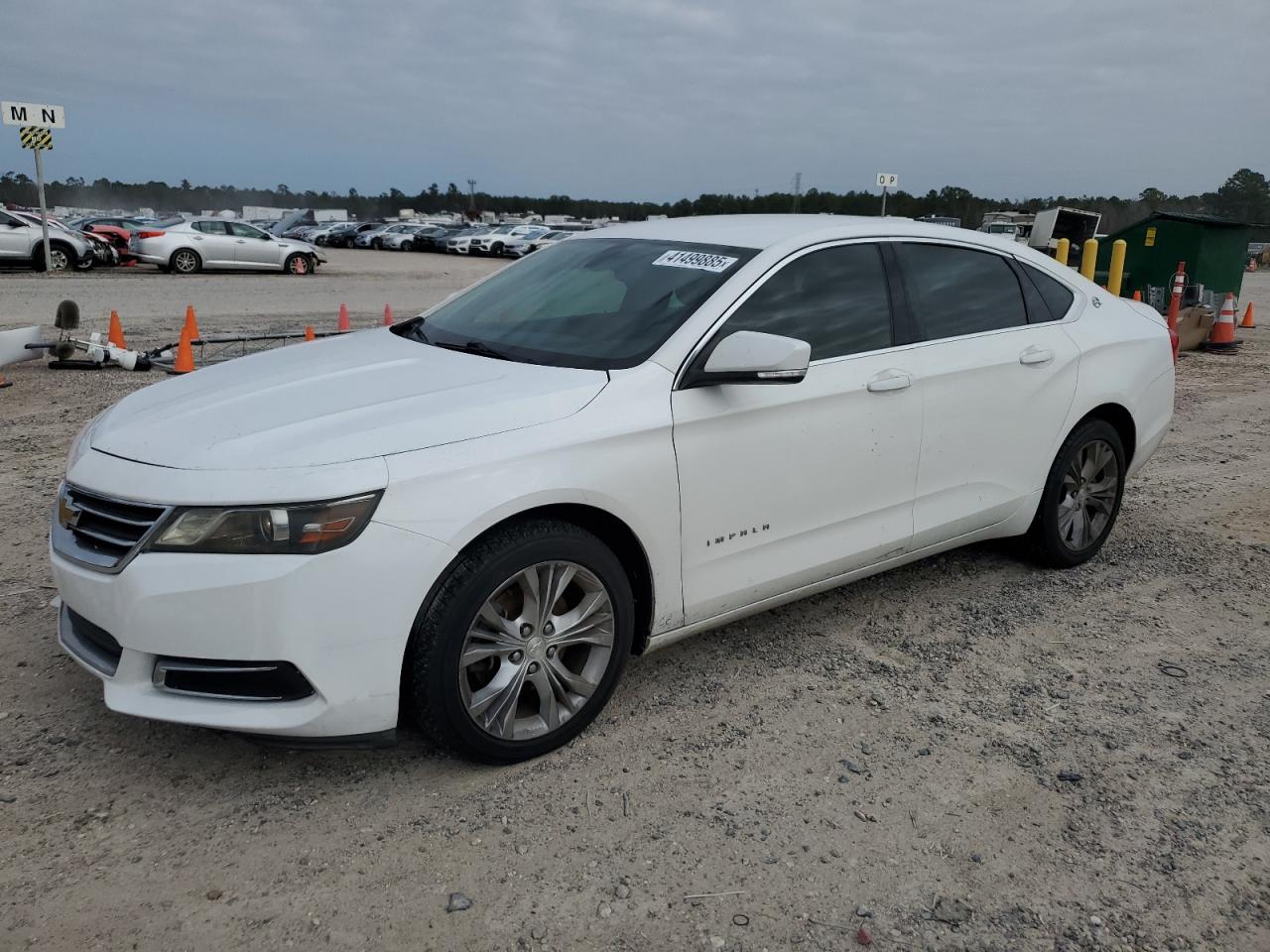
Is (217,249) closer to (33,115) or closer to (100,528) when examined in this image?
(33,115)

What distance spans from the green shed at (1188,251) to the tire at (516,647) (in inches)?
545

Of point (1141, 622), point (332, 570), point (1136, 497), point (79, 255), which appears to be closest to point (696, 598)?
point (332, 570)

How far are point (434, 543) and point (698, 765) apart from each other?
1.15 meters

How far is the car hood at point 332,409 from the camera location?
2.89 metres

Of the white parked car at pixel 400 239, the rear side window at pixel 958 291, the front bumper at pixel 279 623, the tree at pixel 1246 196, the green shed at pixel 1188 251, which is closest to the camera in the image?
the front bumper at pixel 279 623

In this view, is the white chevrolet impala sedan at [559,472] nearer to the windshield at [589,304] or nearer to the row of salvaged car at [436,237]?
the windshield at [589,304]

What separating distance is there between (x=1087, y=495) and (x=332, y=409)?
3.66 metres

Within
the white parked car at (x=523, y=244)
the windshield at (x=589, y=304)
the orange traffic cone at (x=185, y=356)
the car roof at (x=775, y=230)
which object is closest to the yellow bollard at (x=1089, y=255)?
the car roof at (x=775, y=230)

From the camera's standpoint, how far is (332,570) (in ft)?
8.95

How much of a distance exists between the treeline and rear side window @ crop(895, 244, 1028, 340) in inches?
1654

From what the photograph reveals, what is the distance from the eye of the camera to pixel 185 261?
2505cm

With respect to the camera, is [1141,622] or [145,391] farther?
[1141,622]

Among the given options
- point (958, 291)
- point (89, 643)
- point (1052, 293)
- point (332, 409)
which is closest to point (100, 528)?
point (89, 643)

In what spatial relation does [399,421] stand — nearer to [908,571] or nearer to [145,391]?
[145,391]
